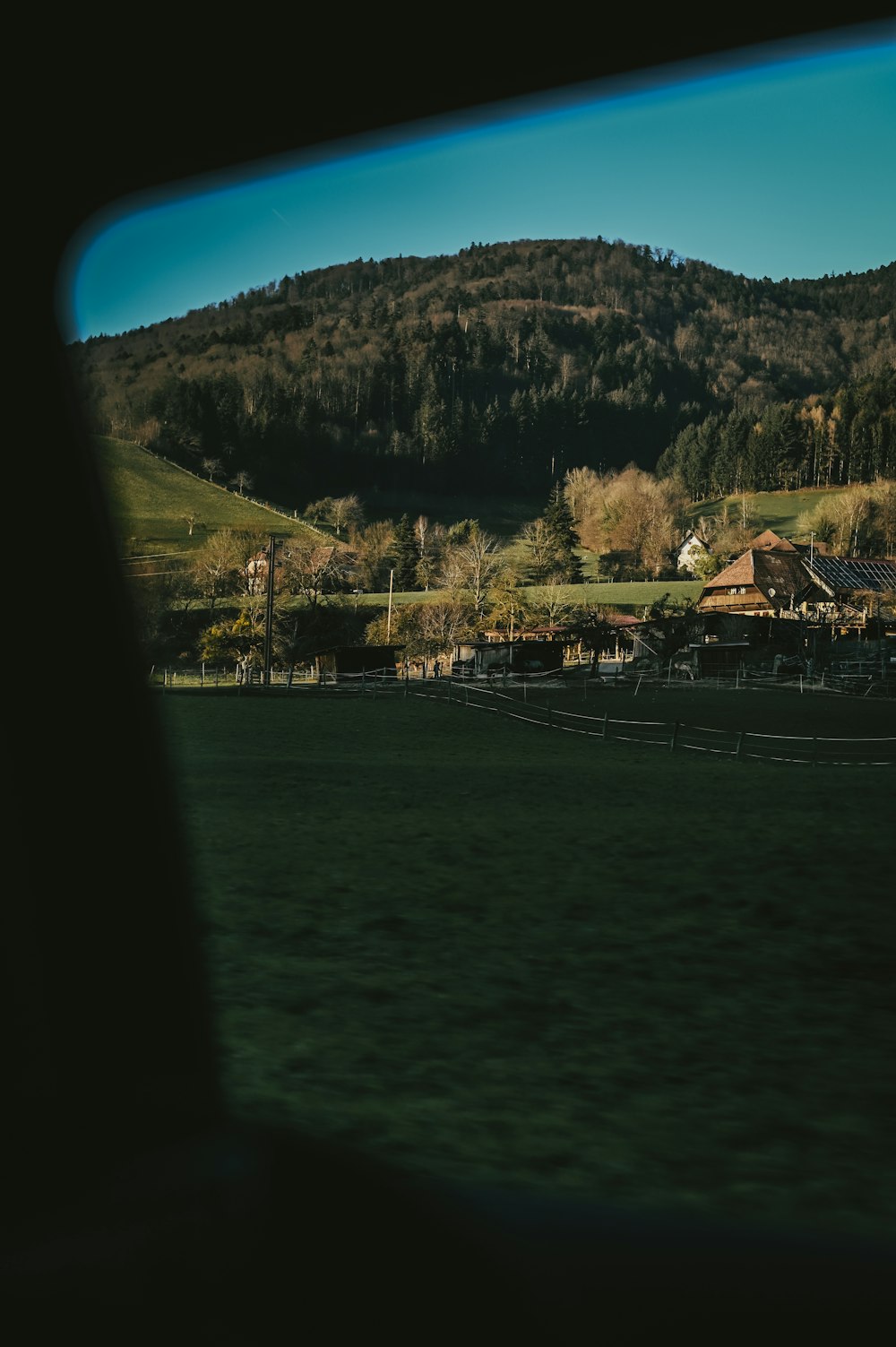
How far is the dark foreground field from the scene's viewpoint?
2473 millimetres

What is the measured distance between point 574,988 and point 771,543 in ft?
154

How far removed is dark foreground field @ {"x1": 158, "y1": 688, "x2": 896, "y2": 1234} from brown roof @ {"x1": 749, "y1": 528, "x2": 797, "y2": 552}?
39.5 meters

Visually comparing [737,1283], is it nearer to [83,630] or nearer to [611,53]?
[83,630]

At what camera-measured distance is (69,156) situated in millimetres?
2170

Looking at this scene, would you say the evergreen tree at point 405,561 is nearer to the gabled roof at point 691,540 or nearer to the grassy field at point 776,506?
the gabled roof at point 691,540

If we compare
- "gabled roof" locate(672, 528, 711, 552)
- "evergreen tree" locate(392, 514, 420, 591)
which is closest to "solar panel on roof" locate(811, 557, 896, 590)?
"gabled roof" locate(672, 528, 711, 552)

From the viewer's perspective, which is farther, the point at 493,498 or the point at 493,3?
the point at 493,498

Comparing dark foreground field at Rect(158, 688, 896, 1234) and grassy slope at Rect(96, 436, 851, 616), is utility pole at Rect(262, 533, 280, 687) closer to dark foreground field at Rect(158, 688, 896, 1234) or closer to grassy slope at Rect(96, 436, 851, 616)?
grassy slope at Rect(96, 436, 851, 616)

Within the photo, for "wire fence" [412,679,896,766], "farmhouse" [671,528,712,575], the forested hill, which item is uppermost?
the forested hill

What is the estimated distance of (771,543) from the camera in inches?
1911

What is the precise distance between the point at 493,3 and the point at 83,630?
1.45 metres

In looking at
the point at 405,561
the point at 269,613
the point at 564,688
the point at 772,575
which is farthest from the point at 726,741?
the point at 772,575

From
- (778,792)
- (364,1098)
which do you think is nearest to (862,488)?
(778,792)

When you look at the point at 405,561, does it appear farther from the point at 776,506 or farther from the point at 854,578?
the point at 854,578
